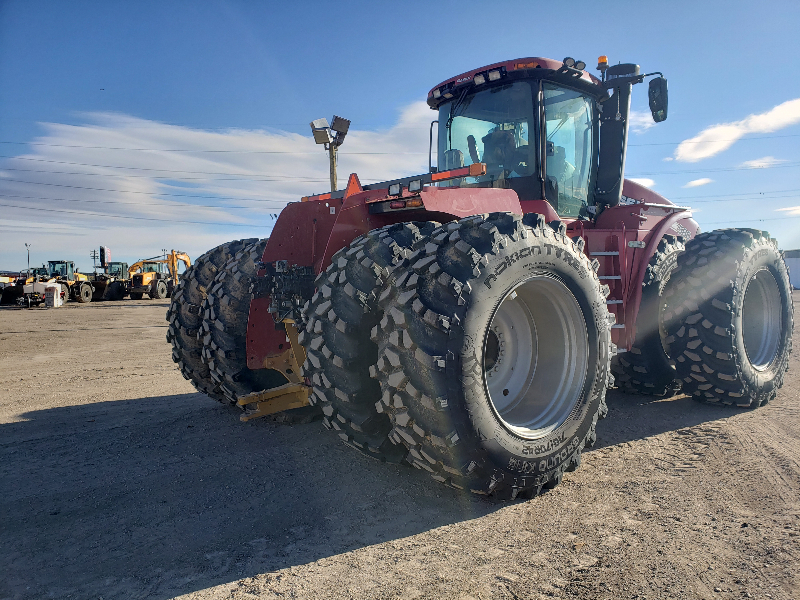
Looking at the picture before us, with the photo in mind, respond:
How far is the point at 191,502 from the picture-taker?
11.2ft

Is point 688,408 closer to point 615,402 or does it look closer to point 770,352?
point 615,402

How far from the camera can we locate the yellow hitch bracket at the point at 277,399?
4117 mm

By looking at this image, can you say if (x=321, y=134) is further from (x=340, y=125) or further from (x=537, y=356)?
(x=537, y=356)

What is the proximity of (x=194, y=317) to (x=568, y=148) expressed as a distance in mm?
4095

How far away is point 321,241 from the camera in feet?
13.3

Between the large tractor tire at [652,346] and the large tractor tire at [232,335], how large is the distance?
12.1 feet

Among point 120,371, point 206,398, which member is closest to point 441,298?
point 206,398

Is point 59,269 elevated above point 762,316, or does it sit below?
above

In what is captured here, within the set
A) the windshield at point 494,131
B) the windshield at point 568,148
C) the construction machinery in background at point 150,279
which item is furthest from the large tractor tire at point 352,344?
the construction machinery in background at point 150,279

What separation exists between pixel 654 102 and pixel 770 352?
312 cm

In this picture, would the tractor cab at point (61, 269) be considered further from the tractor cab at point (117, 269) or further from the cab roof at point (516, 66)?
the cab roof at point (516, 66)

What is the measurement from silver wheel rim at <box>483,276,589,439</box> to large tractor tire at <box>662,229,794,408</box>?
89.1 inches

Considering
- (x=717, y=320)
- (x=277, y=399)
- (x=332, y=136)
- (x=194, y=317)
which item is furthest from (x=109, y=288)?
(x=717, y=320)

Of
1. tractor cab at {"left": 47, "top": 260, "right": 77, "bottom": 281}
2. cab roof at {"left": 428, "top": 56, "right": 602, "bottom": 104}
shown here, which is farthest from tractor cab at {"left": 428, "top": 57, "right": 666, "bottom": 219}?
tractor cab at {"left": 47, "top": 260, "right": 77, "bottom": 281}
